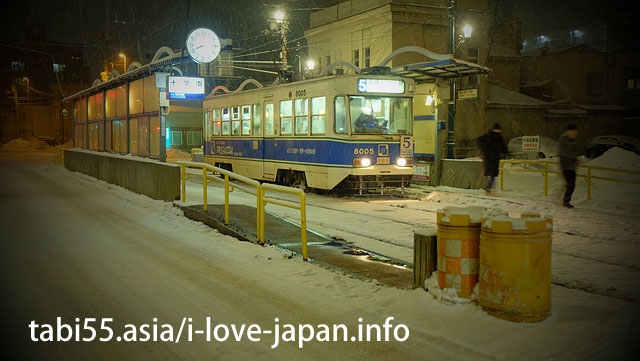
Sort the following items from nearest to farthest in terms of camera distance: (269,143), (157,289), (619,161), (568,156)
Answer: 1. (157,289)
2. (568,156)
3. (269,143)
4. (619,161)

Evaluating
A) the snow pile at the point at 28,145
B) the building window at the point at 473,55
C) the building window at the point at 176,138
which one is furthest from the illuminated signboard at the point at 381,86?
the snow pile at the point at 28,145

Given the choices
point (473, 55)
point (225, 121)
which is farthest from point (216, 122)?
point (473, 55)

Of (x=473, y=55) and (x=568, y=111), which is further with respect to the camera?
(x=568, y=111)

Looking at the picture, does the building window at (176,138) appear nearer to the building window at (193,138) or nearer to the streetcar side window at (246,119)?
the building window at (193,138)

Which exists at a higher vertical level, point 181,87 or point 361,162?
point 181,87

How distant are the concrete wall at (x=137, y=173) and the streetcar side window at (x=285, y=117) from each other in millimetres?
4714

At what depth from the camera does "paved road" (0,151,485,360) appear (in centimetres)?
551

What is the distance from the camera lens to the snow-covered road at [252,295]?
548 centimetres

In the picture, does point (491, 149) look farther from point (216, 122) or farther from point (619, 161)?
point (216, 122)

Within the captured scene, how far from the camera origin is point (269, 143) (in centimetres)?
2095

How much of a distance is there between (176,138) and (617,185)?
138 ft

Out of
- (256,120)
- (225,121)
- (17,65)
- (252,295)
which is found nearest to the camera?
(252,295)

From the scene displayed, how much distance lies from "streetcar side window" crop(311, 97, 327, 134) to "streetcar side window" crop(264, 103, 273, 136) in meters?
2.67

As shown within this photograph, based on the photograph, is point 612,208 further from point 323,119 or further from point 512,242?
point 512,242
